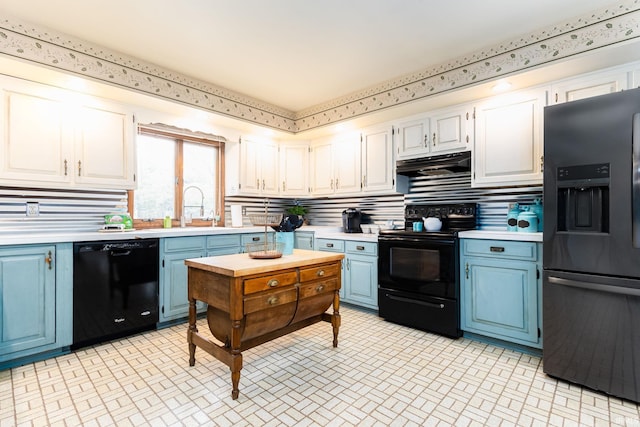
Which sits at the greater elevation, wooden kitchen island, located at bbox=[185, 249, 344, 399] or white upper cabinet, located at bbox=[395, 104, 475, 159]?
white upper cabinet, located at bbox=[395, 104, 475, 159]

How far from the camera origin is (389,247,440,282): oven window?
2.97 m

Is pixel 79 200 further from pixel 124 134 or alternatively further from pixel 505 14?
pixel 505 14

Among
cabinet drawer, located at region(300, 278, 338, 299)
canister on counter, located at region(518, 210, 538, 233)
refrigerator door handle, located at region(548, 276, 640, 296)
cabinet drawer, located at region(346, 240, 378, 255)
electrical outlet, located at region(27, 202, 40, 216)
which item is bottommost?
cabinet drawer, located at region(300, 278, 338, 299)

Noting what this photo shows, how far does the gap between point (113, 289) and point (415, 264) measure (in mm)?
2726

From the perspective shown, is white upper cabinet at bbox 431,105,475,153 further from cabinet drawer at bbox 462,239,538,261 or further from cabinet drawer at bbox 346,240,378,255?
cabinet drawer at bbox 346,240,378,255

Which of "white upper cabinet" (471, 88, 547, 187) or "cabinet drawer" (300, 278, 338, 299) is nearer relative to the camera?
"cabinet drawer" (300, 278, 338, 299)

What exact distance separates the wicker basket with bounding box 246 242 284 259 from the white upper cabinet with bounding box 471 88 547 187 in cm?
197

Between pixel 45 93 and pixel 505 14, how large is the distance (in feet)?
12.0

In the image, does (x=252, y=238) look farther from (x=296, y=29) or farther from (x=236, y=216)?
(x=296, y=29)

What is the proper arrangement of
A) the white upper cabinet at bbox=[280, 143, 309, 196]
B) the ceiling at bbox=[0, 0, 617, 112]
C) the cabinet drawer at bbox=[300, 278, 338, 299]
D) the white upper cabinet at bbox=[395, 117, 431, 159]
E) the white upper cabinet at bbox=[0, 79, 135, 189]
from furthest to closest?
the white upper cabinet at bbox=[280, 143, 309, 196] → the white upper cabinet at bbox=[395, 117, 431, 159] → the white upper cabinet at bbox=[0, 79, 135, 189] → the cabinet drawer at bbox=[300, 278, 338, 299] → the ceiling at bbox=[0, 0, 617, 112]

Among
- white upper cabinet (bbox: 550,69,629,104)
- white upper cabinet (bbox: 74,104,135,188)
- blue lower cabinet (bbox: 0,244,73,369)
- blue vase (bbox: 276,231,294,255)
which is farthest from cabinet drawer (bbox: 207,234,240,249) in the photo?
white upper cabinet (bbox: 550,69,629,104)

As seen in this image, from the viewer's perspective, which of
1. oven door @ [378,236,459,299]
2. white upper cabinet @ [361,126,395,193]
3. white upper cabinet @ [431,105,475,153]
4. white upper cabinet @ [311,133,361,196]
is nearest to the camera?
oven door @ [378,236,459,299]

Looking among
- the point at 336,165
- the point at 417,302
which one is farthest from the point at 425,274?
the point at 336,165

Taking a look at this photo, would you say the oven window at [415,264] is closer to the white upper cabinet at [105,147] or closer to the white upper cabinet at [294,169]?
the white upper cabinet at [294,169]
